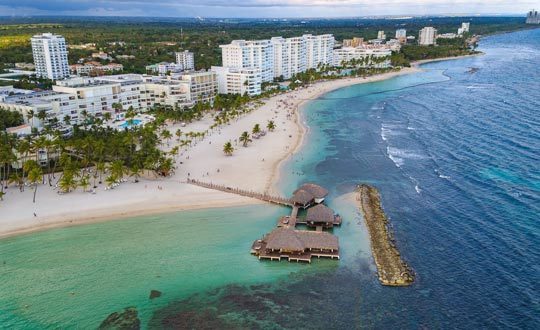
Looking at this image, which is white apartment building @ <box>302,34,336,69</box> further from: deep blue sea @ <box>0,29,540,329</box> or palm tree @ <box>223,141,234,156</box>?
palm tree @ <box>223,141,234,156</box>

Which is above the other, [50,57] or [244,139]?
A: [50,57]

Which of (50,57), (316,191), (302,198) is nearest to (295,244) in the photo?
(302,198)


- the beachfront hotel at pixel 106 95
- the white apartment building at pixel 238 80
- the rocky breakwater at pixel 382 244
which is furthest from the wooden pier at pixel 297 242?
the white apartment building at pixel 238 80

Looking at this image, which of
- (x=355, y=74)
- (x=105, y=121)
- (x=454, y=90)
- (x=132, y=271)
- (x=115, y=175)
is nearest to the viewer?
(x=132, y=271)

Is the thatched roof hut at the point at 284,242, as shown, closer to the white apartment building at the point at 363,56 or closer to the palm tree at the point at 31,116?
the palm tree at the point at 31,116

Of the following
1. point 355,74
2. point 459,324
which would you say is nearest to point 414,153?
point 459,324

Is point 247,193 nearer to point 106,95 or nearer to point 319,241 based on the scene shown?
point 319,241

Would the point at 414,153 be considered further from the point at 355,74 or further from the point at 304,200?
the point at 355,74

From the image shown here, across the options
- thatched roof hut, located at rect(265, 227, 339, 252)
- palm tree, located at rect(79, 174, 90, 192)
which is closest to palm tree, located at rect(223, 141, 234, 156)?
palm tree, located at rect(79, 174, 90, 192)
